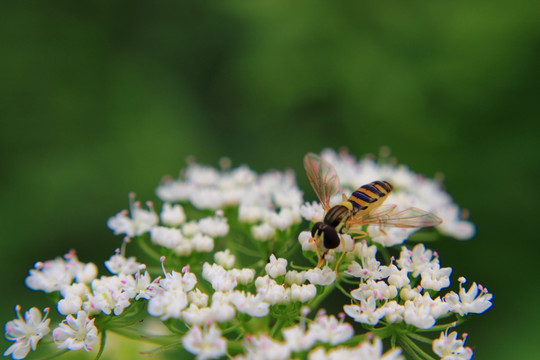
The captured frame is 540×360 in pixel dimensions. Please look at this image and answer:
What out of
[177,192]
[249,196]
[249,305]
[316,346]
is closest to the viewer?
[316,346]

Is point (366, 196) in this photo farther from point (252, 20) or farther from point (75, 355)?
point (252, 20)

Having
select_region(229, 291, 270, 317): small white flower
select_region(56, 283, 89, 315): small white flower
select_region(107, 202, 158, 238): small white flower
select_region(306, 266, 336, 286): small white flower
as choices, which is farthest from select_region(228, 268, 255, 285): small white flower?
select_region(107, 202, 158, 238): small white flower

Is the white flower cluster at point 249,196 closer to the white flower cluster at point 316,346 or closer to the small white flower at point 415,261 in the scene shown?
the small white flower at point 415,261

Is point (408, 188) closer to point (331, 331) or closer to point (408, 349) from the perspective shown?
point (408, 349)

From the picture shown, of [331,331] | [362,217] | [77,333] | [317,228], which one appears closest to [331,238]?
[317,228]

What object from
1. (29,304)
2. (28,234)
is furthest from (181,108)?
(29,304)

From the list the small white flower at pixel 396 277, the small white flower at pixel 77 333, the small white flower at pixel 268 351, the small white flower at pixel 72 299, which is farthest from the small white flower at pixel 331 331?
the small white flower at pixel 72 299

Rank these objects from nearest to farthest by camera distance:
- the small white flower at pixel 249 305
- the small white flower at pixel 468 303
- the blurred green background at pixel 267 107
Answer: the small white flower at pixel 249 305, the small white flower at pixel 468 303, the blurred green background at pixel 267 107
